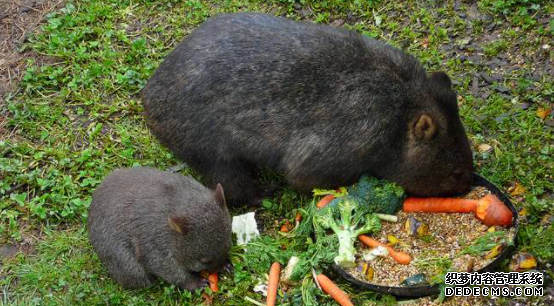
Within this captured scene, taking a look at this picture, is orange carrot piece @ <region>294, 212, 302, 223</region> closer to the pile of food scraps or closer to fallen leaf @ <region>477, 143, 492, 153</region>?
the pile of food scraps

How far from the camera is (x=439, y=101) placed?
5898 mm

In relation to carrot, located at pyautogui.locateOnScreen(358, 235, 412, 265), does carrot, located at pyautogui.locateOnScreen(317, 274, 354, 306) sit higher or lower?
lower

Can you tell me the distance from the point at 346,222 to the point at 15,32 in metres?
5.01

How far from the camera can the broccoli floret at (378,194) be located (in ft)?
19.1

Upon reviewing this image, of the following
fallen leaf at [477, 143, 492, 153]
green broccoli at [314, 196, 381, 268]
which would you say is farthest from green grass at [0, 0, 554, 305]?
green broccoli at [314, 196, 381, 268]

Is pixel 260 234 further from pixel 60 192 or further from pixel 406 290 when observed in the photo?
pixel 60 192

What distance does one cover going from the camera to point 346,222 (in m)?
5.66

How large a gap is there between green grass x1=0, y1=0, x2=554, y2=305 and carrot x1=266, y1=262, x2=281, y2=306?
0.16m

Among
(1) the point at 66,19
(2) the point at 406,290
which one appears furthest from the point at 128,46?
(2) the point at 406,290

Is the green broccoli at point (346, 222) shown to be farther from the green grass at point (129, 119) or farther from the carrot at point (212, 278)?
the carrot at point (212, 278)

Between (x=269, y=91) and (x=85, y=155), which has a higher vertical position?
(x=269, y=91)

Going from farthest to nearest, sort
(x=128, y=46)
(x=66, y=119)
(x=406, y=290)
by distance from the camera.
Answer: (x=128, y=46)
(x=66, y=119)
(x=406, y=290)

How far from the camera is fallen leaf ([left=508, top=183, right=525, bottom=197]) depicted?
5.88m

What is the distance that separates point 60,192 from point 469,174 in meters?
3.75
